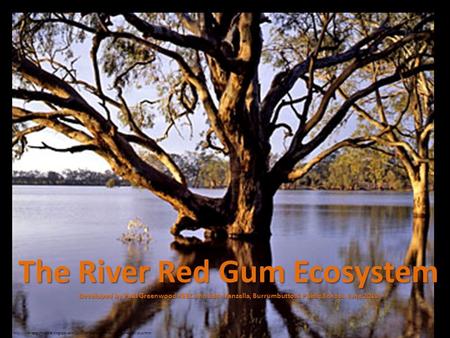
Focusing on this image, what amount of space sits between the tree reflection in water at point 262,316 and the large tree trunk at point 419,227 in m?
2.03

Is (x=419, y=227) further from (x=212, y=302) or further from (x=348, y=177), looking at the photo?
(x=348, y=177)

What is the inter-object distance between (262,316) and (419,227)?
848cm

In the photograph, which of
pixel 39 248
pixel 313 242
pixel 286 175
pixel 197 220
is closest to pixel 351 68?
pixel 286 175

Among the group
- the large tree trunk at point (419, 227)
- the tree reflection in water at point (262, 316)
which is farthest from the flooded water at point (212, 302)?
the large tree trunk at point (419, 227)

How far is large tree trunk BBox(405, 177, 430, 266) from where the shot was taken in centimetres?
659

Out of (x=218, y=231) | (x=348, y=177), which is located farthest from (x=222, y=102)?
(x=348, y=177)

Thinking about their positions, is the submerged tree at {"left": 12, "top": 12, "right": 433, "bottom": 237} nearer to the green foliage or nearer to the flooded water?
the flooded water

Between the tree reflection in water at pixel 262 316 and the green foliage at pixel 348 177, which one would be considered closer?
the tree reflection in water at pixel 262 316

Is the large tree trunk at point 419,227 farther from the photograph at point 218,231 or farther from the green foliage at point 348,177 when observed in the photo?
the green foliage at point 348,177

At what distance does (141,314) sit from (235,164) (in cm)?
470

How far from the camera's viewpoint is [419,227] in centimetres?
1097

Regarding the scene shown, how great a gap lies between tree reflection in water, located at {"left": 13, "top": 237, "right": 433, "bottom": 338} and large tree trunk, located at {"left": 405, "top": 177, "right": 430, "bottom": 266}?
203 cm

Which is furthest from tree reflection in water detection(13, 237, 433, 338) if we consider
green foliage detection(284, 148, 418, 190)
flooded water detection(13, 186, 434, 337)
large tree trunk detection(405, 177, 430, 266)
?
green foliage detection(284, 148, 418, 190)

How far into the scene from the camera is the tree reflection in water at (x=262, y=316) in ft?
10.4
